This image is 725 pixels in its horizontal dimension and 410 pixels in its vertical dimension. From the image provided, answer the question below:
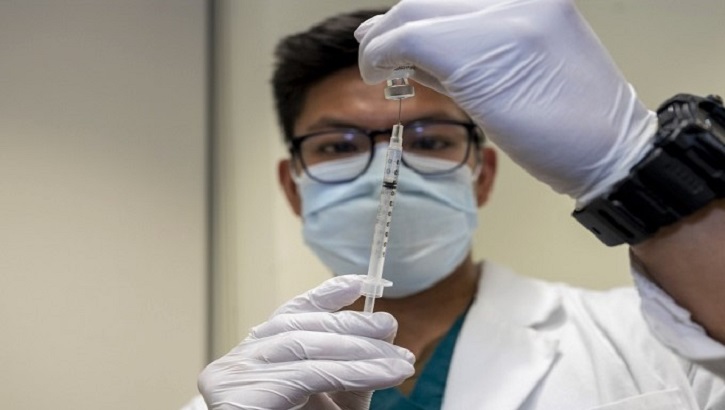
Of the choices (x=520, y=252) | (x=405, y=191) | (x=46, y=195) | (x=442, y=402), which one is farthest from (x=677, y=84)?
(x=46, y=195)

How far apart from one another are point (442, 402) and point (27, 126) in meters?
0.96

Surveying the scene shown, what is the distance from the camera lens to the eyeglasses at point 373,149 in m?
1.05

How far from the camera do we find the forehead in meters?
1.08

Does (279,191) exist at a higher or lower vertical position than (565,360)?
higher

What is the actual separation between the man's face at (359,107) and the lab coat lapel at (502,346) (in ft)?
0.65

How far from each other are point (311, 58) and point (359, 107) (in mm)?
175

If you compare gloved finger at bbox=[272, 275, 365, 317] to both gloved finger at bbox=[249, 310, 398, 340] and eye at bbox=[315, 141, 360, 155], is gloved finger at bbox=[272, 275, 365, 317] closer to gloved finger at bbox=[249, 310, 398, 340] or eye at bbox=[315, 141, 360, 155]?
gloved finger at bbox=[249, 310, 398, 340]

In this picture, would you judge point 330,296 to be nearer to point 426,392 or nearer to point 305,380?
point 305,380

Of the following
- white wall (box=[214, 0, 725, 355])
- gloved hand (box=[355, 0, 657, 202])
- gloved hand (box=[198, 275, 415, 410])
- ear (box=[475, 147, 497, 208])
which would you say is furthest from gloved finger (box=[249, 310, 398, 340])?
white wall (box=[214, 0, 725, 355])

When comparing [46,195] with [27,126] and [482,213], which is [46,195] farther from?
[482,213]

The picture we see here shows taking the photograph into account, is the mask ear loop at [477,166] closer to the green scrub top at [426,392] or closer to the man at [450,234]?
the man at [450,234]

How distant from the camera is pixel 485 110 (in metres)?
0.62

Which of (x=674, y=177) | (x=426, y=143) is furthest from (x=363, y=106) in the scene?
(x=674, y=177)

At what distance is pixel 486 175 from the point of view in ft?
4.02
